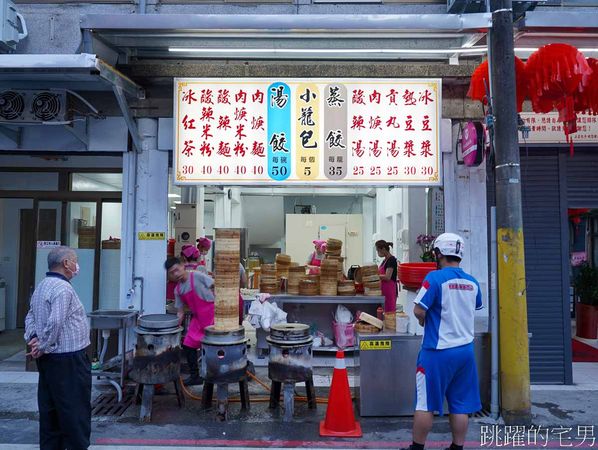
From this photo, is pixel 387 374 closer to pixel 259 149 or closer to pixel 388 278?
pixel 388 278

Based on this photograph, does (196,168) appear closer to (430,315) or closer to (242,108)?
(242,108)

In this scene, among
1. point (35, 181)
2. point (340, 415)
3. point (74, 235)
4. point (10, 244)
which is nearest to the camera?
point (340, 415)

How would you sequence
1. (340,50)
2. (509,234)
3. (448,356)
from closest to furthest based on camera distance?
1. (448,356)
2. (509,234)
3. (340,50)

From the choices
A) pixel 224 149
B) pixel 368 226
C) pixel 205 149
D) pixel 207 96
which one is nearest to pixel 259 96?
pixel 207 96

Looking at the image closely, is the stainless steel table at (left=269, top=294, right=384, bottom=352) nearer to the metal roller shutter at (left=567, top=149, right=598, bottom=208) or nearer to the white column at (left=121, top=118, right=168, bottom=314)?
the white column at (left=121, top=118, right=168, bottom=314)

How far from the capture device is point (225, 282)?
5.85m

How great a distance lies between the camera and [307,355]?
5777 millimetres

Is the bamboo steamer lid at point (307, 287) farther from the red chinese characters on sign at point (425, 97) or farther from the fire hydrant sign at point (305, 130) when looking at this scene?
the red chinese characters on sign at point (425, 97)

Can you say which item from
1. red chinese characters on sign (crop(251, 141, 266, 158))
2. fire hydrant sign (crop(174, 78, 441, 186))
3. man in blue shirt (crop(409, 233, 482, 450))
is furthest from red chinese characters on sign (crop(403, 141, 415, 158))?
man in blue shirt (crop(409, 233, 482, 450))

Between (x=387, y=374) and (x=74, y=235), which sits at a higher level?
(x=74, y=235)

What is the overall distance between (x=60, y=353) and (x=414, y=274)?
4.39 meters

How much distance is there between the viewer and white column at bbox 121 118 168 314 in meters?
7.62

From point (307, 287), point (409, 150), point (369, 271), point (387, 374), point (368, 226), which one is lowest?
→ point (387, 374)

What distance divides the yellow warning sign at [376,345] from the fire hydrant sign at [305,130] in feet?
7.85
